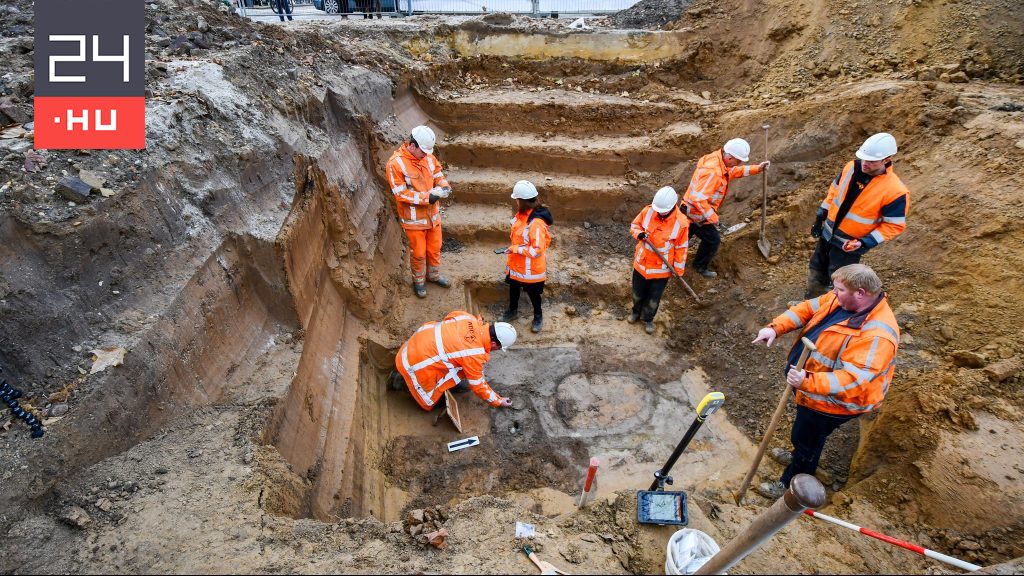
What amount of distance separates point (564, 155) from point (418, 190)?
368 cm

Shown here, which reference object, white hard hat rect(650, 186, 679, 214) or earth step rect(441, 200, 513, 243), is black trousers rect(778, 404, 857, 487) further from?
earth step rect(441, 200, 513, 243)

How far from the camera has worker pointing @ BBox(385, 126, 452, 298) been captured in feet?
18.2

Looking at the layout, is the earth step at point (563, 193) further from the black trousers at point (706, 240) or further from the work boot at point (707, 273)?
the work boot at point (707, 273)

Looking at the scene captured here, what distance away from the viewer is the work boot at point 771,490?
13.4 ft

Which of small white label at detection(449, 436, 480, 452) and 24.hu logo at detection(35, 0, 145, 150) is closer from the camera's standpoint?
24.hu logo at detection(35, 0, 145, 150)

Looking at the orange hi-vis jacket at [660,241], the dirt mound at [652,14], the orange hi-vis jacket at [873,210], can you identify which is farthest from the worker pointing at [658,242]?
the dirt mound at [652,14]

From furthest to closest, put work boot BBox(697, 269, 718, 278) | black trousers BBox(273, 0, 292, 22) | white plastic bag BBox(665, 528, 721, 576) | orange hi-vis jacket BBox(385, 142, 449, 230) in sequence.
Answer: black trousers BBox(273, 0, 292, 22) → work boot BBox(697, 269, 718, 278) → orange hi-vis jacket BBox(385, 142, 449, 230) → white plastic bag BBox(665, 528, 721, 576)

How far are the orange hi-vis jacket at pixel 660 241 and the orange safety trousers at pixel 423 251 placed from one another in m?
2.46

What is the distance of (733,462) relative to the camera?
15.4ft

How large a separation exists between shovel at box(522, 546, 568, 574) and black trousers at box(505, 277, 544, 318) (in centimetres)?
351

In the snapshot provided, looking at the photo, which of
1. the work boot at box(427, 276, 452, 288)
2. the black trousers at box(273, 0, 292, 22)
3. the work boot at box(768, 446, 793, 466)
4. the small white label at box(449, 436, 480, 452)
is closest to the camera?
the work boot at box(768, 446, 793, 466)

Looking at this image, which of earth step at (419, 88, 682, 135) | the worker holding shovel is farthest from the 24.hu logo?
the worker holding shovel

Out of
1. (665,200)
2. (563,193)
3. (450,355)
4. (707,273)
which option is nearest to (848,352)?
(665,200)

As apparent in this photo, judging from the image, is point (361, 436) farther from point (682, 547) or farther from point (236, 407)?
point (682, 547)
